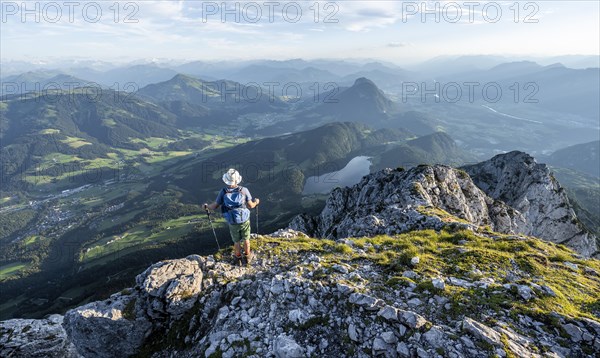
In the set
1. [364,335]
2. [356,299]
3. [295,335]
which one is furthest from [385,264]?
[295,335]

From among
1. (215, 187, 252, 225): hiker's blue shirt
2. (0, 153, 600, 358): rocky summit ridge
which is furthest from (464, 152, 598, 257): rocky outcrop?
(215, 187, 252, 225): hiker's blue shirt

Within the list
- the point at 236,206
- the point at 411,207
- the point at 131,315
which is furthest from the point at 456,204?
the point at 131,315

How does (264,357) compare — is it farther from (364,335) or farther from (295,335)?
(364,335)

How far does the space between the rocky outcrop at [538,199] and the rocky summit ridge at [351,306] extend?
135 ft

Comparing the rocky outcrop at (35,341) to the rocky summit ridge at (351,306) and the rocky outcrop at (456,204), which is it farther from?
the rocky outcrop at (456,204)

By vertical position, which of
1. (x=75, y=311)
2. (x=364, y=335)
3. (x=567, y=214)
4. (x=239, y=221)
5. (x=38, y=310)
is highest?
(x=239, y=221)

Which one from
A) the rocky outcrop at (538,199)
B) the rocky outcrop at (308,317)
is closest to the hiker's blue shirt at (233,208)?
the rocky outcrop at (308,317)

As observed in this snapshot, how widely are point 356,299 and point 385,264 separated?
15.6 ft

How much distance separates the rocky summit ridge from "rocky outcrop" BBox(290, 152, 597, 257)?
8.14 m

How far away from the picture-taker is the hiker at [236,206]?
1697 cm

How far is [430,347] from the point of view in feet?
35.3

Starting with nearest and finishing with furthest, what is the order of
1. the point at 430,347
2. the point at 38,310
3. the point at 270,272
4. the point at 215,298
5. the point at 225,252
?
the point at 430,347 → the point at 215,298 → the point at 270,272 → the point at 225,252 → the point at 38,310

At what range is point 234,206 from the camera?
56.2ft

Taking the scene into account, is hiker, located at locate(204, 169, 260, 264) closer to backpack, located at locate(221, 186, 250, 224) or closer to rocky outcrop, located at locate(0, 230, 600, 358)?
backpack, located at locate(221, 186, 250, 224)
